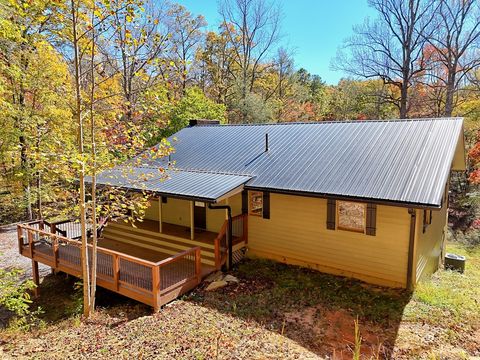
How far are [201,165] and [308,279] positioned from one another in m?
5.81

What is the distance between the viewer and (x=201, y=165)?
12367mm

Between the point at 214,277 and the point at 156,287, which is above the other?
the point at 156,287

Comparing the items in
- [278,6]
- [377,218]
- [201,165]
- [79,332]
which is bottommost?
[79,332]

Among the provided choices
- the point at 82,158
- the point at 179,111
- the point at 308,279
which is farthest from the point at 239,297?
the point at 179,111

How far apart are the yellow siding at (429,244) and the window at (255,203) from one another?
4640 millimetres

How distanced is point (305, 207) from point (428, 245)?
416cm

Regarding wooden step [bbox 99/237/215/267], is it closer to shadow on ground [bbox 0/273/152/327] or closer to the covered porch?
the covered porch

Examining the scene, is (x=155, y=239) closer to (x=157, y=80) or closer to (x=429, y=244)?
(x=157, y=80)

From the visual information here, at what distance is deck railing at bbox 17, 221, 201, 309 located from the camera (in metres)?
7.93

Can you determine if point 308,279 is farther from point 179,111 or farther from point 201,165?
point 179,111

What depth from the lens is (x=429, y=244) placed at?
10.3 metres

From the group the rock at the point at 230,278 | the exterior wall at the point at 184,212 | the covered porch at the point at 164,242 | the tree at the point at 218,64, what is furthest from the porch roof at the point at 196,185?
the tree at the point at 218,64

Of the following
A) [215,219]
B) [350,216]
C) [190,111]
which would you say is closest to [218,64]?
[190,111]

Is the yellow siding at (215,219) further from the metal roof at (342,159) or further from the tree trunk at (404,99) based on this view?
the tree trunk at (404,99)
